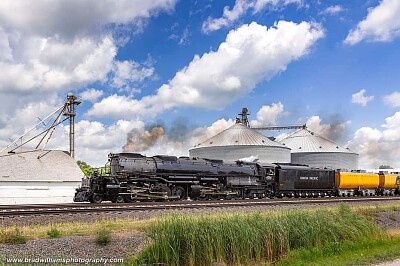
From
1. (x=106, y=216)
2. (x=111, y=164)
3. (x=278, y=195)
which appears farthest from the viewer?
(x=278, y=195)

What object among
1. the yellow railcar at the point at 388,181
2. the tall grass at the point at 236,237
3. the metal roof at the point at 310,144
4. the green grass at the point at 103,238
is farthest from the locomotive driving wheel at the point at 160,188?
the metal roof at the point at 310,144

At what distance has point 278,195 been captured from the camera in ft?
151

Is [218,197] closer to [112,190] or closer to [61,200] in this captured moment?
[112,190]

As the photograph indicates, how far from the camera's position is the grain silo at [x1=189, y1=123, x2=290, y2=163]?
85.0 m

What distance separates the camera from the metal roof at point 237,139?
283 feet

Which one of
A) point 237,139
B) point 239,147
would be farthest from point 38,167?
point 237,139

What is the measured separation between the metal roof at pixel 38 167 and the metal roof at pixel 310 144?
58.7 m

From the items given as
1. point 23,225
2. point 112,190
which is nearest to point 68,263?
point 23,225

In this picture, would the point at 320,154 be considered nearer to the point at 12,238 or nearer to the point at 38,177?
the point at 38,177

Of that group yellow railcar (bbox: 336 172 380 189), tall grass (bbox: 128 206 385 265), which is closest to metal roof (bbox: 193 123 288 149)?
yellow railcar (bbox: 336 172 380 189)

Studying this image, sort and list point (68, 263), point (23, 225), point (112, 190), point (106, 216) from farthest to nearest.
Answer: point (112, 190), point (106, 216), point (23, 225), point (68, 263)

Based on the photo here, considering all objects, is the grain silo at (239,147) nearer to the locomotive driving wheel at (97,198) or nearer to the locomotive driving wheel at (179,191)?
the locomotive driving wheel at (179,191)

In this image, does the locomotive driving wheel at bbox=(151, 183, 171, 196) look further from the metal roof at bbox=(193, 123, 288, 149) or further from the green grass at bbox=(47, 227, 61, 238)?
the metal roof at bbox=(193, 123, 288, 149)

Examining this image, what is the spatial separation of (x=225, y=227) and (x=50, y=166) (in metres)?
45.3
